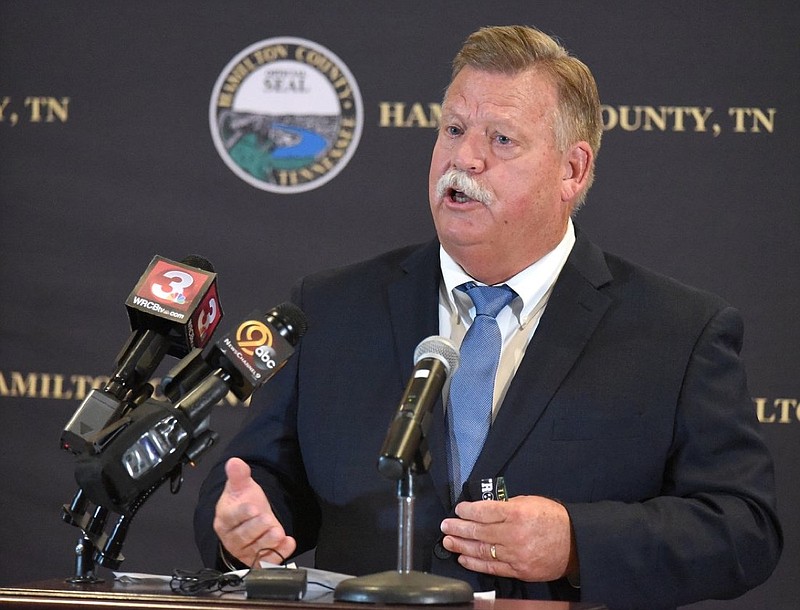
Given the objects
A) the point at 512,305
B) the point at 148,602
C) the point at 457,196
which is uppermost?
the point at 457,196

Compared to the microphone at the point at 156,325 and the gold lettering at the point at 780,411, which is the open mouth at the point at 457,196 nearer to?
the microphone at the point at 156,325

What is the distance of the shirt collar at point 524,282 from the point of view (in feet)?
8.11

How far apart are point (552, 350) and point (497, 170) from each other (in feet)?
1.24

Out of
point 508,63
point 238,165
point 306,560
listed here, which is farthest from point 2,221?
point 508,63

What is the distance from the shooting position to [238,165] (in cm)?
340

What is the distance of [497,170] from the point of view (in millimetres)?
2451

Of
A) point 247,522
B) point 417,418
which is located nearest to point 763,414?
point 247,522

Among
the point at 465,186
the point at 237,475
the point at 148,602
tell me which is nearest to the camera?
the point at 148,602

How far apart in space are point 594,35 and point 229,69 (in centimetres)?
100

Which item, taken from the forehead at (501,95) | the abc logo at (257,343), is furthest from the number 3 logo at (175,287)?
the forehead at (501,95)

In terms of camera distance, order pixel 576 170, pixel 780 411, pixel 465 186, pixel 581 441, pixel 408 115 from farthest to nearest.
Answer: pixel 408 115
pixel 780 411
pixel 576 170
pixel 465 186
pixel 581 441

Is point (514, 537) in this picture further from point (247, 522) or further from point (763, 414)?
point (763, 414)

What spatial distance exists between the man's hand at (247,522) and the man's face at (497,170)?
0.74 metres

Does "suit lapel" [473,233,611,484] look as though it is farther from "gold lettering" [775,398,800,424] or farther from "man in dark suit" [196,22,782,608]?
"gold lettering" [775,398,800,424]
